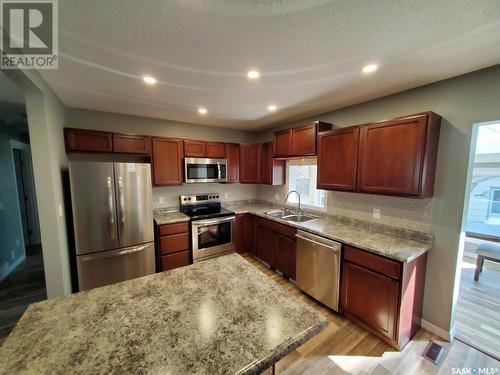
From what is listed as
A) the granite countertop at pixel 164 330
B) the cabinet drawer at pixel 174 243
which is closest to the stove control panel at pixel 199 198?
the cabinet drawer at pixel 174 243

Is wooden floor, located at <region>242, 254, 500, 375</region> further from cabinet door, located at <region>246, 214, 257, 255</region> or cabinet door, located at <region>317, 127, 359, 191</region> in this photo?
cabinet door, located at <region>246, 214, 257, 255</region>

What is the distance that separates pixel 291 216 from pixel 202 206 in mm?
1705

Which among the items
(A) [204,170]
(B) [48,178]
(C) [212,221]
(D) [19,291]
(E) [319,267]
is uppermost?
(A) [204,170]

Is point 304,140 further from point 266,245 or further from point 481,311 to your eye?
point 481,311

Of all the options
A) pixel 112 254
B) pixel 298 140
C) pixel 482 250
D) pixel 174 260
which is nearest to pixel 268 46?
pixel 298 140

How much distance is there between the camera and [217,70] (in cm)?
174

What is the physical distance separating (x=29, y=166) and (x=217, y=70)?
5508mm

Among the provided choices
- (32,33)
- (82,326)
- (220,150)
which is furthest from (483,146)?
(32,33)

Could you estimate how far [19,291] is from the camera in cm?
279

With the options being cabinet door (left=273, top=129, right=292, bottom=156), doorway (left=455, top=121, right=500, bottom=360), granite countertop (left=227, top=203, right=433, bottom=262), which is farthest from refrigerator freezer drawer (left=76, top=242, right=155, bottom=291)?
doorway (left=455, top=121, right=500, bottom=360)

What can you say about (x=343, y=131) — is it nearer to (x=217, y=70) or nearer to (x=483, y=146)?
(x=217, y=70)

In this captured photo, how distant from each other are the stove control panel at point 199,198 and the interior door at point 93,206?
124 centimetres

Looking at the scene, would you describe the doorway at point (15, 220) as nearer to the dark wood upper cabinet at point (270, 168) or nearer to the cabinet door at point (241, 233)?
the cabinet door at point (241, 233)

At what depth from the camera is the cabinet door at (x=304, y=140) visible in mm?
2818
